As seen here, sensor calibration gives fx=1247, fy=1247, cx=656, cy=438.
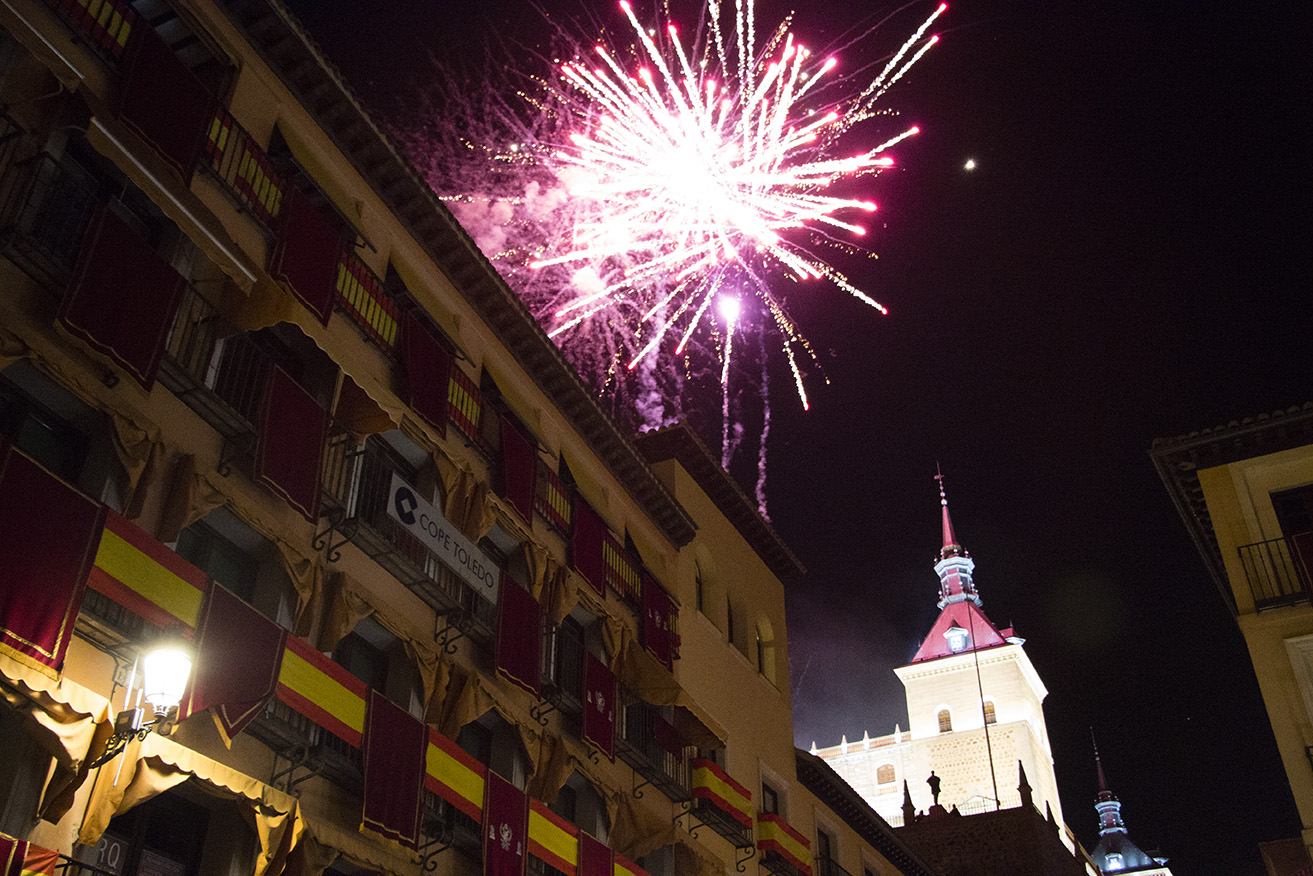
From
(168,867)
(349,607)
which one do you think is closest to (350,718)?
(349,607)

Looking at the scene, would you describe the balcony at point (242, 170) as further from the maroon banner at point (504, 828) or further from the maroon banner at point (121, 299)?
the maroon banner at point (504, 828)

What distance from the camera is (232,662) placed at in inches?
523

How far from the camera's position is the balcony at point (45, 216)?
42.4 ft

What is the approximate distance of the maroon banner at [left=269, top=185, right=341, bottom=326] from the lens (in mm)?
16906

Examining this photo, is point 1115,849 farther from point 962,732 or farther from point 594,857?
point 594,857

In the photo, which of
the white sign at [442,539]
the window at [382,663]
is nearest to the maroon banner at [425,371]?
the white sign at [442,539]

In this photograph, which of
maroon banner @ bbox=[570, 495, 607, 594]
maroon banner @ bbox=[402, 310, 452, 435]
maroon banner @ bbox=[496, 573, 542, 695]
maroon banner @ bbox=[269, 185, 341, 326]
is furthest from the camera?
maroon banner @ bbox=[570, 495, 607, 594]

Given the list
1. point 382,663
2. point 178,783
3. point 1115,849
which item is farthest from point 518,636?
point 1115,849

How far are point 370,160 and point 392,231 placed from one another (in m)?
1.23

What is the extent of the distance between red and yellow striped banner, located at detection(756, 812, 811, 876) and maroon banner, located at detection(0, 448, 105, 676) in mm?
18785

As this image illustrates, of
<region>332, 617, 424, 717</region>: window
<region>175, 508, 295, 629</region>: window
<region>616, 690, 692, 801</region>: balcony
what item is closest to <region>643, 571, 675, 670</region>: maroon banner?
<region>616, 690, 692, 801</region>: balcony

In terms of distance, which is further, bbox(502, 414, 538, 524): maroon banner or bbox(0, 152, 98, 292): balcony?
bbox(502, 414, 538, 524): maroon banner

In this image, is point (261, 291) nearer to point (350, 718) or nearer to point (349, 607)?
point (349, 607)

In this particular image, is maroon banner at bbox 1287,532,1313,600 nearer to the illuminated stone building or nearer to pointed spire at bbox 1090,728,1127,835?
the illuminated stone building
